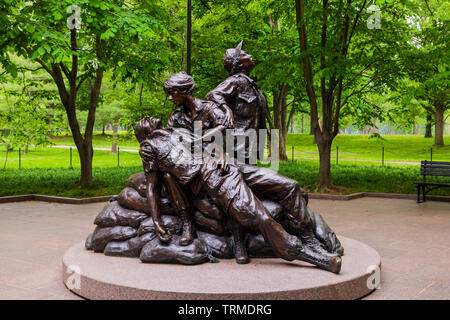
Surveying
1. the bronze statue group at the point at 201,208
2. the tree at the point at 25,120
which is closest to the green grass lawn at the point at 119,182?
the tree at the point at 25,120

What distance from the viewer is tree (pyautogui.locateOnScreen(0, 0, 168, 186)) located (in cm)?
946

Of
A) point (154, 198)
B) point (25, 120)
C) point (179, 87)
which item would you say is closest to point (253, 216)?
point (154, 198)

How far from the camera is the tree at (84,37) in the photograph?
9.46 meters

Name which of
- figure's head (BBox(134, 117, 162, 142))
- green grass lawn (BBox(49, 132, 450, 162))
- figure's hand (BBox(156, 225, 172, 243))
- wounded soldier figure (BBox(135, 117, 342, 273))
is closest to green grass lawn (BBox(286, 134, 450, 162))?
green grass lawn (BBox(49, 132, 450, 162))

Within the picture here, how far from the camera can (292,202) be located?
17.6 feet

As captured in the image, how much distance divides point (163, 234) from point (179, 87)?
1751 mm

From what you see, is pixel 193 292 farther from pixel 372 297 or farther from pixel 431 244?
pixel 431 244

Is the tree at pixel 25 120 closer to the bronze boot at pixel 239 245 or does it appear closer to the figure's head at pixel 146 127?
the figure's head at pixel 146 127

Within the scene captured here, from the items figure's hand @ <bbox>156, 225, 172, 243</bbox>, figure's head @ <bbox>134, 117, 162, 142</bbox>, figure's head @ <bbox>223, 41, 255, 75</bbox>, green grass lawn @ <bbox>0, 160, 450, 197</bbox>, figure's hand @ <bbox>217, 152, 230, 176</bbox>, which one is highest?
figure's head @ <bbox>223, 41, 255, 75</bbox>

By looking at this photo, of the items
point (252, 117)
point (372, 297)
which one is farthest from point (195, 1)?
point (372, 297)

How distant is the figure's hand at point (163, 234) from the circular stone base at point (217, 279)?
285 mm

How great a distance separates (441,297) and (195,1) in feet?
47.3

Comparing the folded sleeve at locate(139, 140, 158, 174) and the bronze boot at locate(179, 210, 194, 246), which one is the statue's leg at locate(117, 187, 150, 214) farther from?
the bronze boot at locate(179, 210, 194, 246)
